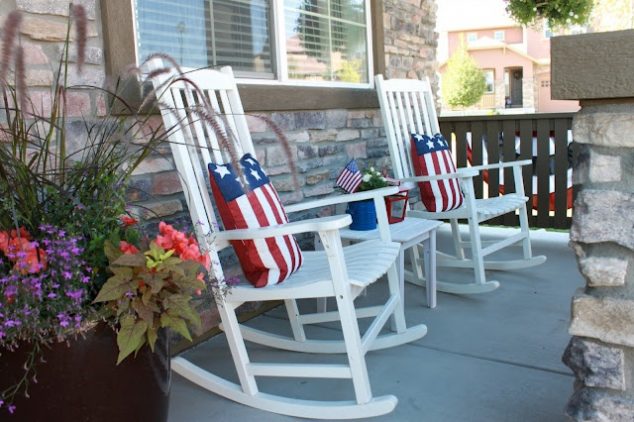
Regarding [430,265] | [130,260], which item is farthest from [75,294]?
[430,265]

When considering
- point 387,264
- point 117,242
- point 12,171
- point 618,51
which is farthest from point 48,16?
point 618,51

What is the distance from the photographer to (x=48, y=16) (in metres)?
1.91

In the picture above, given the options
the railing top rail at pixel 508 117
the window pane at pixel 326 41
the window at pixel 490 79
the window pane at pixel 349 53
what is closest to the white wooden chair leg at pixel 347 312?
the window pane at pixel 326 41

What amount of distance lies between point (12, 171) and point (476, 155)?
357cm

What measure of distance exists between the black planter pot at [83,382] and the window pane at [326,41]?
2008mm

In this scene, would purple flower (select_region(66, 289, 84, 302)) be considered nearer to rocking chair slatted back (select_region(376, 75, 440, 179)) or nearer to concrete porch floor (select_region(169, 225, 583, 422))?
concrete porch floor (select_region(169, 225, 583, 422))

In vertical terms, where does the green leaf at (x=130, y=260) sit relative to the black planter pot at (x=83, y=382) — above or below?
above

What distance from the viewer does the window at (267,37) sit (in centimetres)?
244

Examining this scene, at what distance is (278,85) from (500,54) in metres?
27.1

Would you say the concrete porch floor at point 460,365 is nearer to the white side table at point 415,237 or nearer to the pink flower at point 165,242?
the white side table at point 415,237

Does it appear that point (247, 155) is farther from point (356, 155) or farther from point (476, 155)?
point (476, 155)

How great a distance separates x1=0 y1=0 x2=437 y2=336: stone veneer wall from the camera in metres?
1.89

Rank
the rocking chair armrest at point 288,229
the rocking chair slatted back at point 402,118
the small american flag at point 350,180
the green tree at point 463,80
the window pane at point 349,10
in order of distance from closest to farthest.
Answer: the rocking chair armrest at point 288,229 < the small american flag at point 350,180 < the rocking chair slatted back at point 402,118 < the window pane at point 349,10 < the green tree at point 463,80

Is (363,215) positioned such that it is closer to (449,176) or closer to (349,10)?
(449,176)
